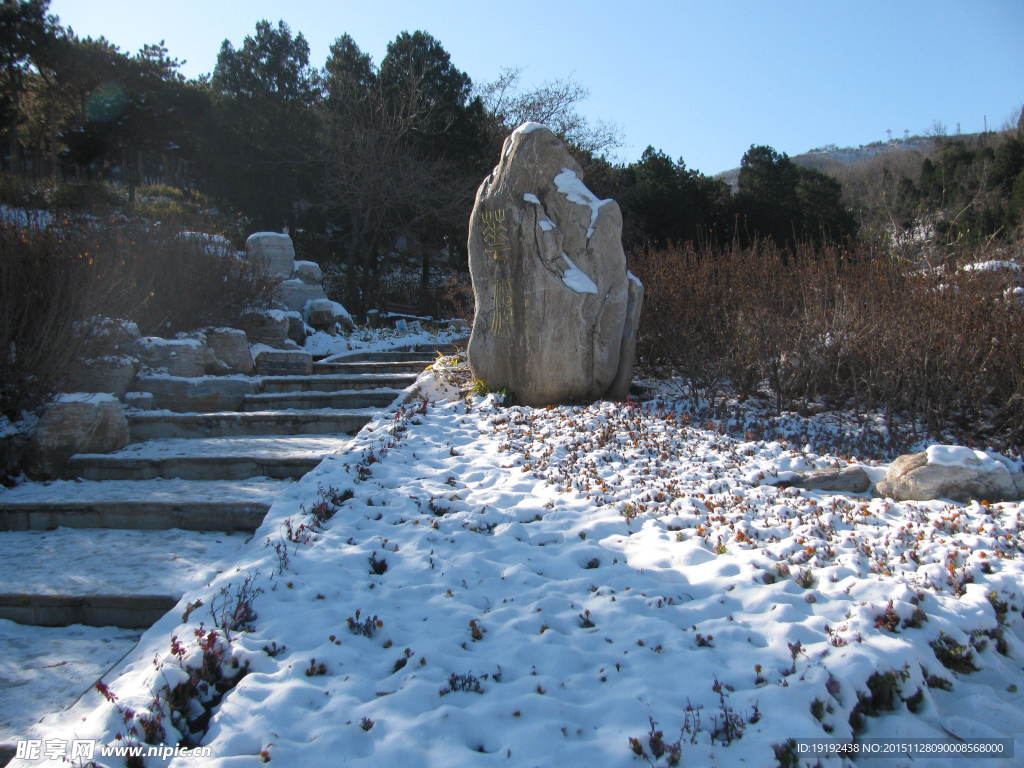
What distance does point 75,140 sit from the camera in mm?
18406

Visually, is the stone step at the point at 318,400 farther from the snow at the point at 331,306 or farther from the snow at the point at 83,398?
the snow at the point at 331,306

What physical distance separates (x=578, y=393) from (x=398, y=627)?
3.97 meters

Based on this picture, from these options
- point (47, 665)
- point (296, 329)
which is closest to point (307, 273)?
point (296, 329)

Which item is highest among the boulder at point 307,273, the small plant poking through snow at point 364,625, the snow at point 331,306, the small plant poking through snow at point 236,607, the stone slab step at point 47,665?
the boulder at point 307,273

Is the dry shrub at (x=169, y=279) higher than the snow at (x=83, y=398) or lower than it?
higher

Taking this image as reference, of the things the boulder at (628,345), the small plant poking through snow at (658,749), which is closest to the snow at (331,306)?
the boulder at (628,345)

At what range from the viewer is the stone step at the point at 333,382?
24.4 feet

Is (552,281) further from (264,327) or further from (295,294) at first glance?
(295,294)

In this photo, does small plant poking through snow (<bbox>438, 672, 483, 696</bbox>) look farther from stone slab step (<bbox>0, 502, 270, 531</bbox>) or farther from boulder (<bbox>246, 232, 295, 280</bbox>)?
boulder (<bbox>246, 232, 295, 280</bbox>)

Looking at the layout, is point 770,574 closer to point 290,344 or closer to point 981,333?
point 981,333

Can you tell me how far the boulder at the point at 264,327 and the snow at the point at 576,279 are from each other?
5016mm

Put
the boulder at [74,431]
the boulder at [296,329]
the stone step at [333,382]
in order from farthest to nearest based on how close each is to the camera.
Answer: the boulder at [296,329] < the stone step at [333,382] < the boulder at [74,431]

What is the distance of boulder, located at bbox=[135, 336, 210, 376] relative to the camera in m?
6.82

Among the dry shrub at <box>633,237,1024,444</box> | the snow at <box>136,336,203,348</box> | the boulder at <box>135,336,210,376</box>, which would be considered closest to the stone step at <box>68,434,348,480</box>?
the boulder at <box>135,336,210,376</box>
